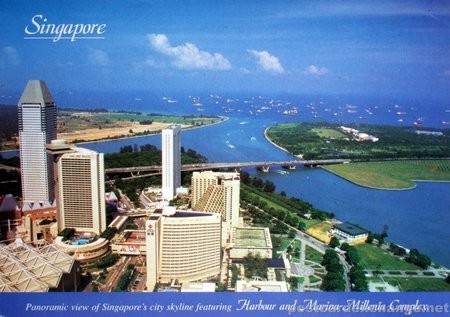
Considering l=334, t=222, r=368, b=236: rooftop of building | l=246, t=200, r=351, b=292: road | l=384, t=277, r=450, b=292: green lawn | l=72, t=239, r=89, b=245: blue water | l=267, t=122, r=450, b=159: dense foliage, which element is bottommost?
l=384, t=277, r=450, b=292: green lawn

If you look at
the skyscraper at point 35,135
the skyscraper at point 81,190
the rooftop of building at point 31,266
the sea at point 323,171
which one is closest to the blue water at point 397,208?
the sea at point 323,171

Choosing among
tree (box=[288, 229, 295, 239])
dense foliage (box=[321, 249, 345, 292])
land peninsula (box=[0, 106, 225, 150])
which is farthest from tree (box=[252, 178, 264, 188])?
dense foliage (box=[321, 249, 345, 292])

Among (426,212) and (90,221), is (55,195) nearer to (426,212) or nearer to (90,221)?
(90,221)

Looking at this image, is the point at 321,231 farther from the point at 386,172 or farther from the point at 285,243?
the point at 386,172

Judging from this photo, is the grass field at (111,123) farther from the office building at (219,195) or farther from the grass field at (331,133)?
the grass field at (331,133)

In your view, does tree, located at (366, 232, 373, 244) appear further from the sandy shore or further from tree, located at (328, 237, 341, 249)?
the sandy shore

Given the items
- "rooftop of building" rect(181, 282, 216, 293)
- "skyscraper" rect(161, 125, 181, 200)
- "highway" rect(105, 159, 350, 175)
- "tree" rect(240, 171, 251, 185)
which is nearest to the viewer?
"rooftop of building" rect(181, 282, 216, 293)
